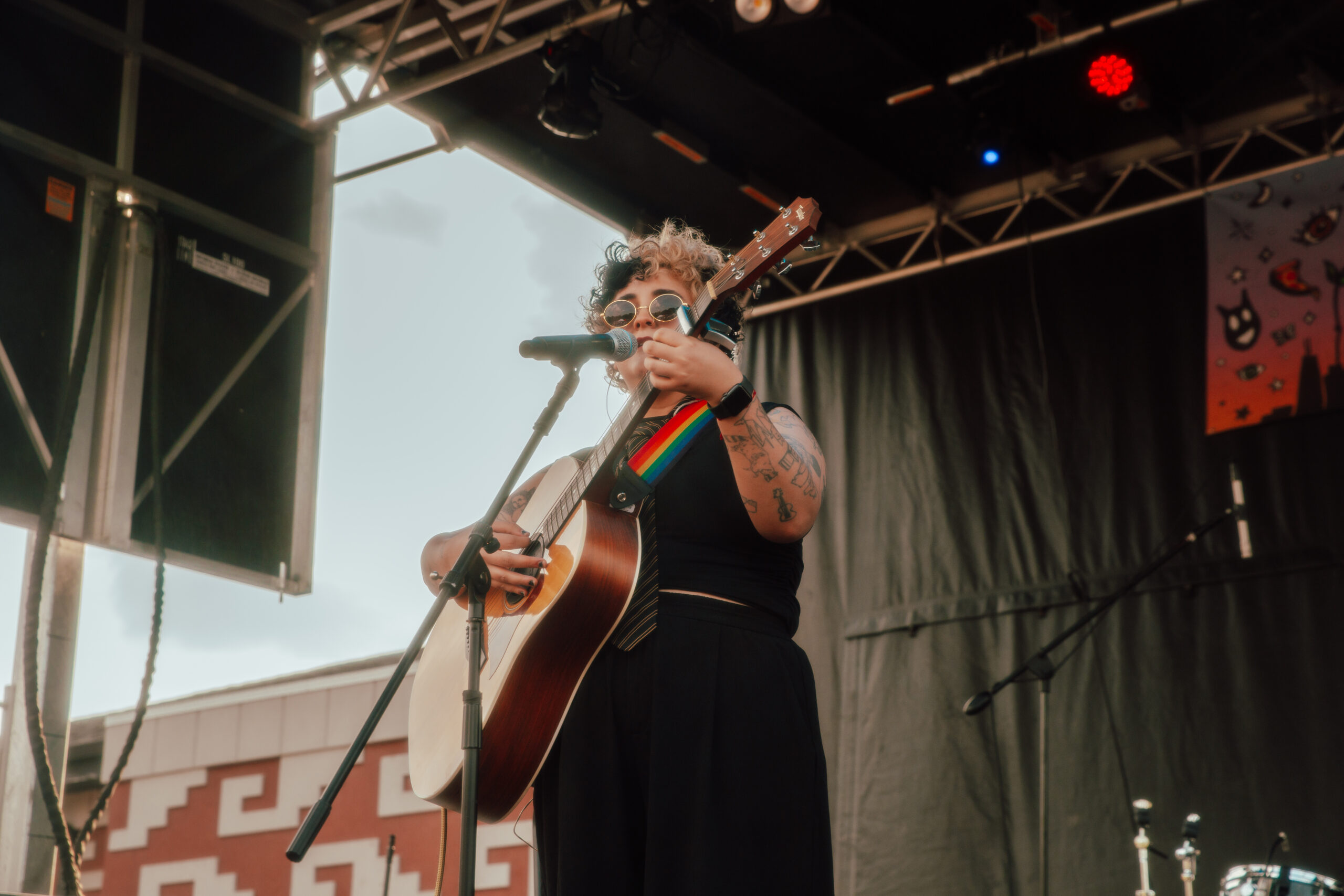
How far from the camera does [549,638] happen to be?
83.0 inches

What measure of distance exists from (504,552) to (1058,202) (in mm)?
4691

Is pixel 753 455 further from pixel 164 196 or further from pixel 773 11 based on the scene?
pixel 164 196

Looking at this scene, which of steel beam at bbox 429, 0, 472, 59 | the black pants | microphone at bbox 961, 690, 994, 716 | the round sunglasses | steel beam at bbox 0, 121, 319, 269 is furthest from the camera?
steel beam at bbox 429, 0, 472, 59

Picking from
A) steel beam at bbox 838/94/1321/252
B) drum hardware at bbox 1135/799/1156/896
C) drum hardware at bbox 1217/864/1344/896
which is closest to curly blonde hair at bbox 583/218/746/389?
drum hardware at bbox 1217/864/1344/896

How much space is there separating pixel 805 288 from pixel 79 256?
3.64 m

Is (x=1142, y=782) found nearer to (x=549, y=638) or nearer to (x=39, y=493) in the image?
(x=549, y=638)

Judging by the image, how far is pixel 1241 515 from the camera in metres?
5.28

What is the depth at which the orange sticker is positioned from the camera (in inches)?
186

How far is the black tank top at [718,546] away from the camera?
6.63 feet

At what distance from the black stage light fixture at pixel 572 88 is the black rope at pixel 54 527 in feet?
5.22

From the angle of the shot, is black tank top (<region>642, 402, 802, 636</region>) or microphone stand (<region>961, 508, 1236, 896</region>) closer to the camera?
black tank top (<region>642, 402, 802, 636</region>)

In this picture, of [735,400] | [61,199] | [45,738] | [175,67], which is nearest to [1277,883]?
[735,400]

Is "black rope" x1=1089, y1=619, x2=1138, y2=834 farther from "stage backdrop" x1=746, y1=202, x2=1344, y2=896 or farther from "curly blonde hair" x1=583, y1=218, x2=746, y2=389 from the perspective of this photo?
"curly blonde hair" x1=583, y1=218, x2=746, y2=389

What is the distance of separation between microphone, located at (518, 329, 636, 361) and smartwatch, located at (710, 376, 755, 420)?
0.96 feet
